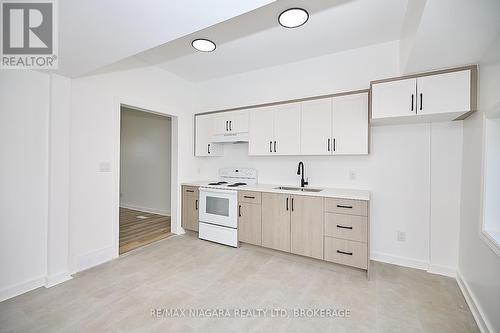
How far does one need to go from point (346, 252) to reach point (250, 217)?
4.29 ft

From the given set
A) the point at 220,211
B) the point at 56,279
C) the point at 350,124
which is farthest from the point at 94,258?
the point at 350,124

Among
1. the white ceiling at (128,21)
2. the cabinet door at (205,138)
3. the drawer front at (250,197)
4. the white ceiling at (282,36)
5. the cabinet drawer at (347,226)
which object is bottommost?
the cabinet drawer at (347,226)

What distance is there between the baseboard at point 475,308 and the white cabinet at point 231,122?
3.11m

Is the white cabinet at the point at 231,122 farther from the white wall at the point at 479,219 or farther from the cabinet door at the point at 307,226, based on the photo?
the white wall at the point at 479,219

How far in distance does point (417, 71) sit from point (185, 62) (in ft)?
9.89

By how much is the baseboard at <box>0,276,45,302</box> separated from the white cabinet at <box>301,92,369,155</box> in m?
3.31

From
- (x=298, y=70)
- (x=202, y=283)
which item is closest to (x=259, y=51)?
(x=298, y=70)

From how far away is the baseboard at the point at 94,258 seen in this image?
8.62 feet

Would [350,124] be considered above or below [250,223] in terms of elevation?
above

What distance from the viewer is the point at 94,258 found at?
2750 millimetres

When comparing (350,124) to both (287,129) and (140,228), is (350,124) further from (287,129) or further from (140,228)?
(140,228)

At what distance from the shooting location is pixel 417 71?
7.48 feet

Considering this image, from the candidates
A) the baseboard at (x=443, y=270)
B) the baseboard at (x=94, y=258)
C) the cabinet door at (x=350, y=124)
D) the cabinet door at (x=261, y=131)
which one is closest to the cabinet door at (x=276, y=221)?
the cabinet door at (x=261, y=131)

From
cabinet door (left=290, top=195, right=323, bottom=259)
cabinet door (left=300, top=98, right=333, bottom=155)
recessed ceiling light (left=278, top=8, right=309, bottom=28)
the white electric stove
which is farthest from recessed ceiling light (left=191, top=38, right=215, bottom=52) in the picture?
cabinet door (left=290, top=195, right=323, bottom=259)
